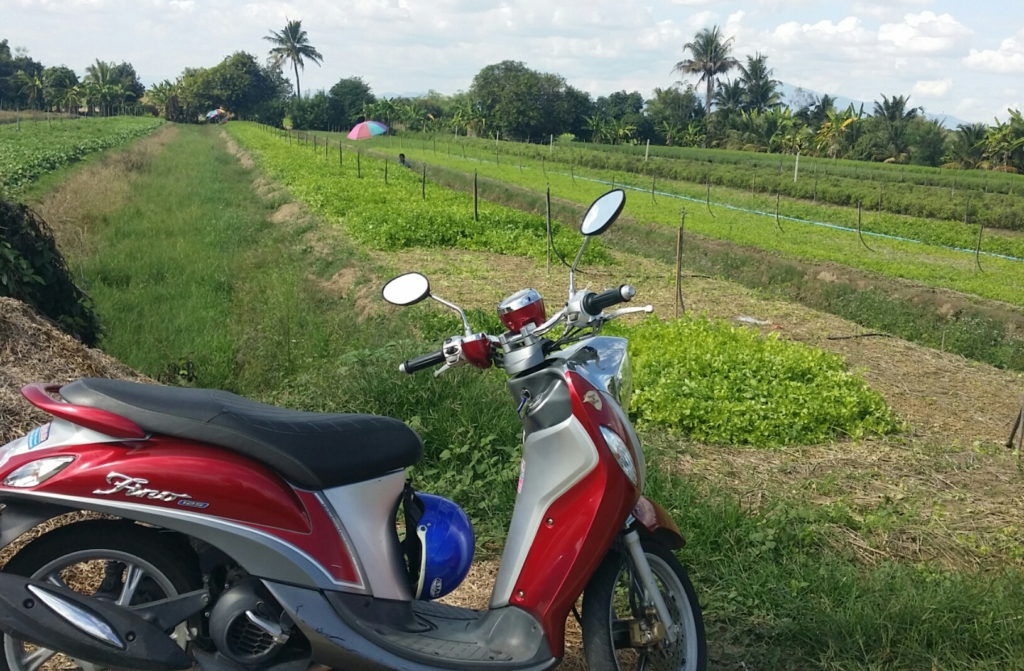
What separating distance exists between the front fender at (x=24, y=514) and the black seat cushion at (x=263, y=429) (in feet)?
1.02

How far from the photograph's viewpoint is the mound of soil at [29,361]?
170 inches

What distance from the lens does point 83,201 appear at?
17.0 meters

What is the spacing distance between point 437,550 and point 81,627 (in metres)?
1.07

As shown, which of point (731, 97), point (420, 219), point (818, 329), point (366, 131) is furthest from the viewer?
point (731, 97)

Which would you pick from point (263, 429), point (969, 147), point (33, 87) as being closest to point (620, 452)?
point (263, 429)

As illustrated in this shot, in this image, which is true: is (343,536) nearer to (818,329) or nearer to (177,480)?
(177,480)

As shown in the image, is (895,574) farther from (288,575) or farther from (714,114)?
(714,114)

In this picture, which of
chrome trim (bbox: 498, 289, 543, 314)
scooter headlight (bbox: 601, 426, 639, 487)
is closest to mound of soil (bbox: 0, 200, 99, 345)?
chrome trim (bbox: 498, 289, 543, 314)

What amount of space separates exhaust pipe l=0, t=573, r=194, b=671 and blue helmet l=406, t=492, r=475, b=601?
2.59 ft

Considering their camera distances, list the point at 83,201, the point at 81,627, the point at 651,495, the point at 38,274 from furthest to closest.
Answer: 1. the point at 83,201
2. the point at 38,274
3. the point at 651,495
4. the point at 81,627

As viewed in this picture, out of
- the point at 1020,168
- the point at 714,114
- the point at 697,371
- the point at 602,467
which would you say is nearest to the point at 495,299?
the point at 697,371

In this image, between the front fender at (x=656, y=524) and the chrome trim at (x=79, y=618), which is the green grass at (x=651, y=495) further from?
the chrome trim at (x=79, y=618)

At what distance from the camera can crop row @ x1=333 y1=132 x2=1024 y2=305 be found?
46.1 feet

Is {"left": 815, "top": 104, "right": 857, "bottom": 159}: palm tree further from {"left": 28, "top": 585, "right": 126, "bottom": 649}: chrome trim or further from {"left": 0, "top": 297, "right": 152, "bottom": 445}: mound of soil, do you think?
{"left": 28, "top": 585, "right": 126, "bottom": 649}: chrome trim
